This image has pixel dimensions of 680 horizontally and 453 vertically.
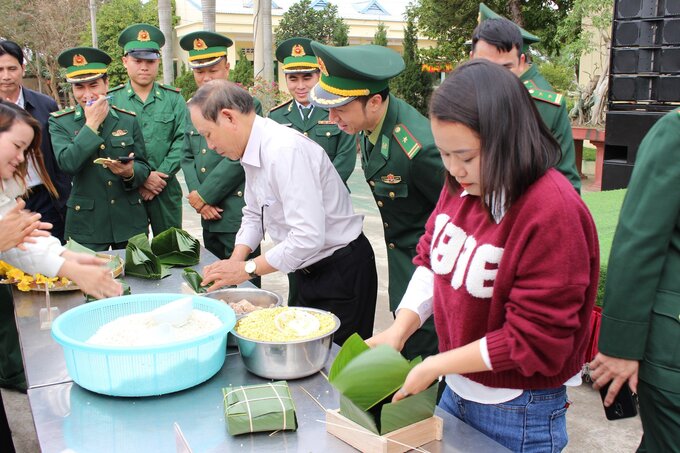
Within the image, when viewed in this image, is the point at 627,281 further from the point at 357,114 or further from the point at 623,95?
the point at 623,95

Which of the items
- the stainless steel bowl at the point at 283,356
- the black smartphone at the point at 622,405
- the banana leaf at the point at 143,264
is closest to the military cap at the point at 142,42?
the banana leaf at the point at 143,264

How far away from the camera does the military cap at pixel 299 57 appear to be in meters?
4.08

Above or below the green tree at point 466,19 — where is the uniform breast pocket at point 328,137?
below

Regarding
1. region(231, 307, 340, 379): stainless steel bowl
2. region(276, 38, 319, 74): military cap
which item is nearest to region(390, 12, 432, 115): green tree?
region(276, 38, 319, 74): military cap

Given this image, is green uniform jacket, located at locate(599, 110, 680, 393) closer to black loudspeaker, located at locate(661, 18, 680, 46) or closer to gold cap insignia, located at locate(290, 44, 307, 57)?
gold cap insignia, located at locate(290, 44, 307, 57)

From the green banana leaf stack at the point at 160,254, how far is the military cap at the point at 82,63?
5.71ft

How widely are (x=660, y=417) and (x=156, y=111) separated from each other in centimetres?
380

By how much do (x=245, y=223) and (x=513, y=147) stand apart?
5.13 feet

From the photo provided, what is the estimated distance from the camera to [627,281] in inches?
61.5

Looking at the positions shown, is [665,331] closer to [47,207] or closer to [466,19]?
[47,207]

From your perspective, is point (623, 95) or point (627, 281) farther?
point (623, 95)

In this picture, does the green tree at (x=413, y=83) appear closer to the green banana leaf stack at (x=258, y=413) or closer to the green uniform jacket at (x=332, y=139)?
the green uniform jacket at (x=332, y=139)

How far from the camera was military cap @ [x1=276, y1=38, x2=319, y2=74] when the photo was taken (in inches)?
161

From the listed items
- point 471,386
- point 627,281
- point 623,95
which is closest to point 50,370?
point 471,386
